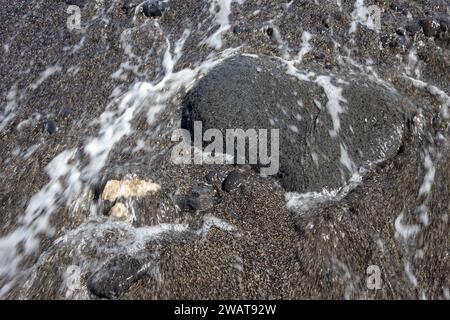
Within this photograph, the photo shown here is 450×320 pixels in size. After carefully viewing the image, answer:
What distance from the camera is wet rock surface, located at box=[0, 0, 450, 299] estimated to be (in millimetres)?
6602

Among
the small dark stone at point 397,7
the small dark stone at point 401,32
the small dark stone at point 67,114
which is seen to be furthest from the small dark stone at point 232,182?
the small dark stone at point 397,7

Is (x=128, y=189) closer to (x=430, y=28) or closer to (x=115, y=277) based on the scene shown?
(x=115, y=277)

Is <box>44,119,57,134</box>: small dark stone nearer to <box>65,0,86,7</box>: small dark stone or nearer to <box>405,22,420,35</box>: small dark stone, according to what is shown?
<box>65,0,86,7</box>: small dark stone

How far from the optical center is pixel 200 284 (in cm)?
641

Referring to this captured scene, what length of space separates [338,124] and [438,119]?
1549mm

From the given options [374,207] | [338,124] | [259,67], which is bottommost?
[374,207]

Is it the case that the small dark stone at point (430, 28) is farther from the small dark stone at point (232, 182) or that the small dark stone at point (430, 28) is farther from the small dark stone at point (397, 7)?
the small dark stone at point (232, 182)

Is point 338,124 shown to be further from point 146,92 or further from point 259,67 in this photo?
point 146,92

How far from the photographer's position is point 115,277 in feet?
20.8

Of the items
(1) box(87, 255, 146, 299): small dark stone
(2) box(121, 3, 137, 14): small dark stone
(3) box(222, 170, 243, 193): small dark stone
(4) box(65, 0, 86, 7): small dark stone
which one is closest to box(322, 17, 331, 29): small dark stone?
(3) box(222, 170, 243, 193): small dark stone

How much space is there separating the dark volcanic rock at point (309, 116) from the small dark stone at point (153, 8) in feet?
9.07

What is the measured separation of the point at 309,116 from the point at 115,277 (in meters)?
3.60

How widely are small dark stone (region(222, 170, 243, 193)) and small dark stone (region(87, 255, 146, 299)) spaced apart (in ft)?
5.35

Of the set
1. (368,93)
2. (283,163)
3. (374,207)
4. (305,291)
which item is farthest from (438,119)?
(305,291)
